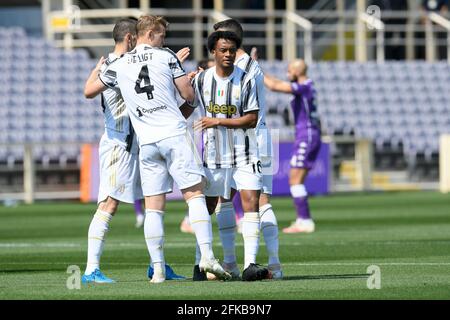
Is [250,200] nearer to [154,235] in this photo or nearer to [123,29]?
[154,235]

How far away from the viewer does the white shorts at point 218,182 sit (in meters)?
10.3

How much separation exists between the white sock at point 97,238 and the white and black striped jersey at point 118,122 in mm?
656

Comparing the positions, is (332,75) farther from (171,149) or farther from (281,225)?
(171,149)

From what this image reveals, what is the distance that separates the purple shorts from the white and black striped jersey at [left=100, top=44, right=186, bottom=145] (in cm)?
770

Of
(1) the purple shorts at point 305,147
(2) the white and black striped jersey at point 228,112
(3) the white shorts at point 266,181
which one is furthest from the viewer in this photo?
(1) the purple shorts at point 305,147

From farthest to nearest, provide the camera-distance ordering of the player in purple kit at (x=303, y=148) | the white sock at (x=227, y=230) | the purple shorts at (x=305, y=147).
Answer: the purple shorts at (x=305, y=147)
the player in purple kit at (x=303, y=148)
the white sock at (x=227, y=230)

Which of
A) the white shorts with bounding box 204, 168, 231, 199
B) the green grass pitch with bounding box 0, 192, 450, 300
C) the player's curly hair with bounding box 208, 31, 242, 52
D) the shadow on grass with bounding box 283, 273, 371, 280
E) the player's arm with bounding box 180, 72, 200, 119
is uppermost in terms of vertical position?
the player's curly hair with bounding box 208, 31, 242, 52

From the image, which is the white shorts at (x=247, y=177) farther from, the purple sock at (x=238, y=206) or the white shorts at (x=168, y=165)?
the purple sock at (x=238, y=206)

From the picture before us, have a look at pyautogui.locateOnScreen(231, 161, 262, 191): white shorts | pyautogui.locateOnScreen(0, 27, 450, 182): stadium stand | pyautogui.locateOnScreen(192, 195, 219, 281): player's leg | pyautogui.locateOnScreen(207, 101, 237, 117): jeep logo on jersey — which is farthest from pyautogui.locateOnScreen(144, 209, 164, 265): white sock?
pyautogui.locateOnScreen(0, 27, 450, 182): stadium stand

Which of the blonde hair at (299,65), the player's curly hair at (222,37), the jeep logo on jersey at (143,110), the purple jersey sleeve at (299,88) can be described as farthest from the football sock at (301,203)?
the jeep logo on jersey at (143,110)

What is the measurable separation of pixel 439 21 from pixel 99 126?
1237cm

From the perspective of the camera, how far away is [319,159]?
95.4ft

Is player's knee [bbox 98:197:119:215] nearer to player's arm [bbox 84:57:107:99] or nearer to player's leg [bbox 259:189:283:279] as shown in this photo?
player's arm [bbox 84:57:107:99]

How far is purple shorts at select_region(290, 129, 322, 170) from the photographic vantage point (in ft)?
57.7
